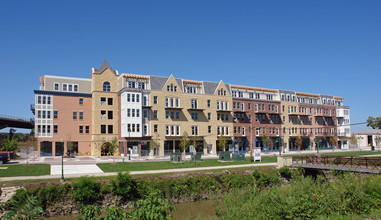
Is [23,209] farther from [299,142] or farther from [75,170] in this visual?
[299,142]

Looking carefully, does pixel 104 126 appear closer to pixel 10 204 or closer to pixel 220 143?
pixel 220 143

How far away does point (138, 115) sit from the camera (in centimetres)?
4956

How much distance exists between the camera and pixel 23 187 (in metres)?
19.8

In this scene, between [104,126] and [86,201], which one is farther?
[104,126]

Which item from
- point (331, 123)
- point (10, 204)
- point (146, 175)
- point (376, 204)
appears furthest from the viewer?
point (331, 123)

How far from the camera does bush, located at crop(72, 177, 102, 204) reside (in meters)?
20.1

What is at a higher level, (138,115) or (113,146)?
(138,115)

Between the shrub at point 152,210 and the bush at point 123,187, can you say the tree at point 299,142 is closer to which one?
the bush at point 123,187

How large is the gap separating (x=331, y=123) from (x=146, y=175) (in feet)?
219

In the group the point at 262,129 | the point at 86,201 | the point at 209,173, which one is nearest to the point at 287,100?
the point at 262,129

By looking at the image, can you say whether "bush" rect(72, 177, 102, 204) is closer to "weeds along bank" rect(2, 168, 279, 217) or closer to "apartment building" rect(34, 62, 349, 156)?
"weeds along bank" rect(2, 168, 279, 217)

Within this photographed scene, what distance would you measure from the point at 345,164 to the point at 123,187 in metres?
20.0

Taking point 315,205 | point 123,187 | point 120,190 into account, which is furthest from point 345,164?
point 120,190

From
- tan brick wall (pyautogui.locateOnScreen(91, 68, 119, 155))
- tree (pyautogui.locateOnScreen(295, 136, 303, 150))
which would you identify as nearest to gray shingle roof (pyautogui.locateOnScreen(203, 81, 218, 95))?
tan brick wall (pyautogui.locateOnScreen(91, 68, 119, 155))
